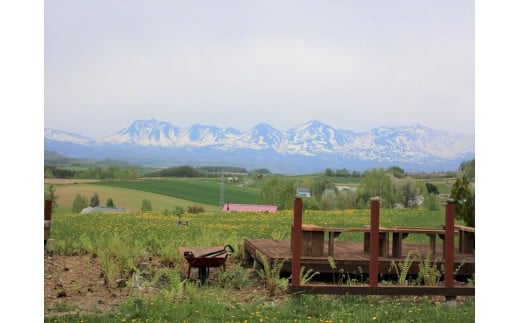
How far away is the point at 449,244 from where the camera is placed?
8.16 m

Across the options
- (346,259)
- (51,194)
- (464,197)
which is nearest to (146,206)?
(51,194)

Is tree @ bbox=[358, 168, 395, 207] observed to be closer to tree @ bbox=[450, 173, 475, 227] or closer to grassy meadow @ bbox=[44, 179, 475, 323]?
grassy meadow @ bbox=[44, 179, 475, 323]

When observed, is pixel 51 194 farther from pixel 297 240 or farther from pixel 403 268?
pixel 403 268

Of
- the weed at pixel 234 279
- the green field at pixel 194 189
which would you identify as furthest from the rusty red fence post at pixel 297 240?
the green field at pixel 194 189

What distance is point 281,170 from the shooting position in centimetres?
1077

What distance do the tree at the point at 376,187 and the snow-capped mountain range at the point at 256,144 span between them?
0.71 meters

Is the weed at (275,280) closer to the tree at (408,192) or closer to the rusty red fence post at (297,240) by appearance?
the rusty red fence post at (297,240)

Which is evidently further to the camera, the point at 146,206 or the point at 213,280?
the point at 146,206

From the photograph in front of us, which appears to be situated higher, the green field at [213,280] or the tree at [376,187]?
the tree at [376,187]

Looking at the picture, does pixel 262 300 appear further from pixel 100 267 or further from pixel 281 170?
pixel 281 170

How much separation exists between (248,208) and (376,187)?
206 centimetres

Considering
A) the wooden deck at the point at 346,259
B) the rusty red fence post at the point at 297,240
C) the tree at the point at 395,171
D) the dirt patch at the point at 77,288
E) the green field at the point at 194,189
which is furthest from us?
the tree at the point at 395,171

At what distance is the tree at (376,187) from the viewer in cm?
1184

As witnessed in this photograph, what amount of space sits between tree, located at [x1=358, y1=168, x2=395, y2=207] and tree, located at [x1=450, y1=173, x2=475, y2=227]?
4.03 feet
